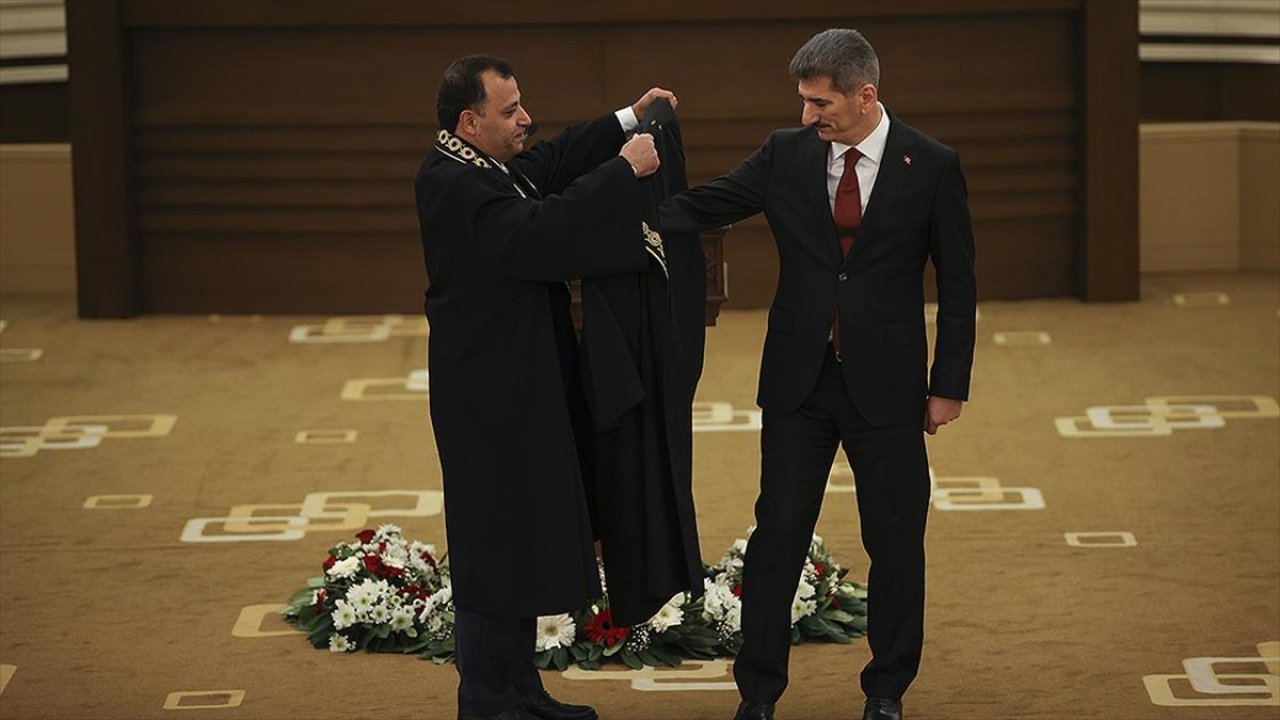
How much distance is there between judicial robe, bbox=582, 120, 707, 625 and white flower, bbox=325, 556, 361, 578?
1156 millimetres

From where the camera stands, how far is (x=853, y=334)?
396cm

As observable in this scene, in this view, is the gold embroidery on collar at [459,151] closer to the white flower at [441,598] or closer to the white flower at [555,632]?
the white flower at [555,632]

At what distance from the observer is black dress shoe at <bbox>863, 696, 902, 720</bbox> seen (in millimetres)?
4109

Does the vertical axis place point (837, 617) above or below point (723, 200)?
below

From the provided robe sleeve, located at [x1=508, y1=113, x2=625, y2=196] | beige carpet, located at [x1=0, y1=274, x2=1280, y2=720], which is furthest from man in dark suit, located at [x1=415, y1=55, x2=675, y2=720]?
beige carpet, located at [x1=0, y1=274, x2=1280, y2=720]

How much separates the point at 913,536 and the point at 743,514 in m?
1.91

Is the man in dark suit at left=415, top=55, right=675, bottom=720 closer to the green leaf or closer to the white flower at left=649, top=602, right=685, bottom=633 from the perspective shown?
the white flower at left=649, top=602, right=685, bottom=633

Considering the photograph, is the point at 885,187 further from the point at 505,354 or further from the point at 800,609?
the point at 800,609

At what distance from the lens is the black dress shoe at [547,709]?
4.16 metres

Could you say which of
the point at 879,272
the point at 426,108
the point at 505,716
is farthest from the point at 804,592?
the point at 426,108

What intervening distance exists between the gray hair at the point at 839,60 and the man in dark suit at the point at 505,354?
361 mm

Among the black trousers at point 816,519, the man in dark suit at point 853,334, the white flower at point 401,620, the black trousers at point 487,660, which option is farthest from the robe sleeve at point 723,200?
the white flower at point 401,620

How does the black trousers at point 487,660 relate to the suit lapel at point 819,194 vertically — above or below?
below

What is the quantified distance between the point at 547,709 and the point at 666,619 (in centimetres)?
63
